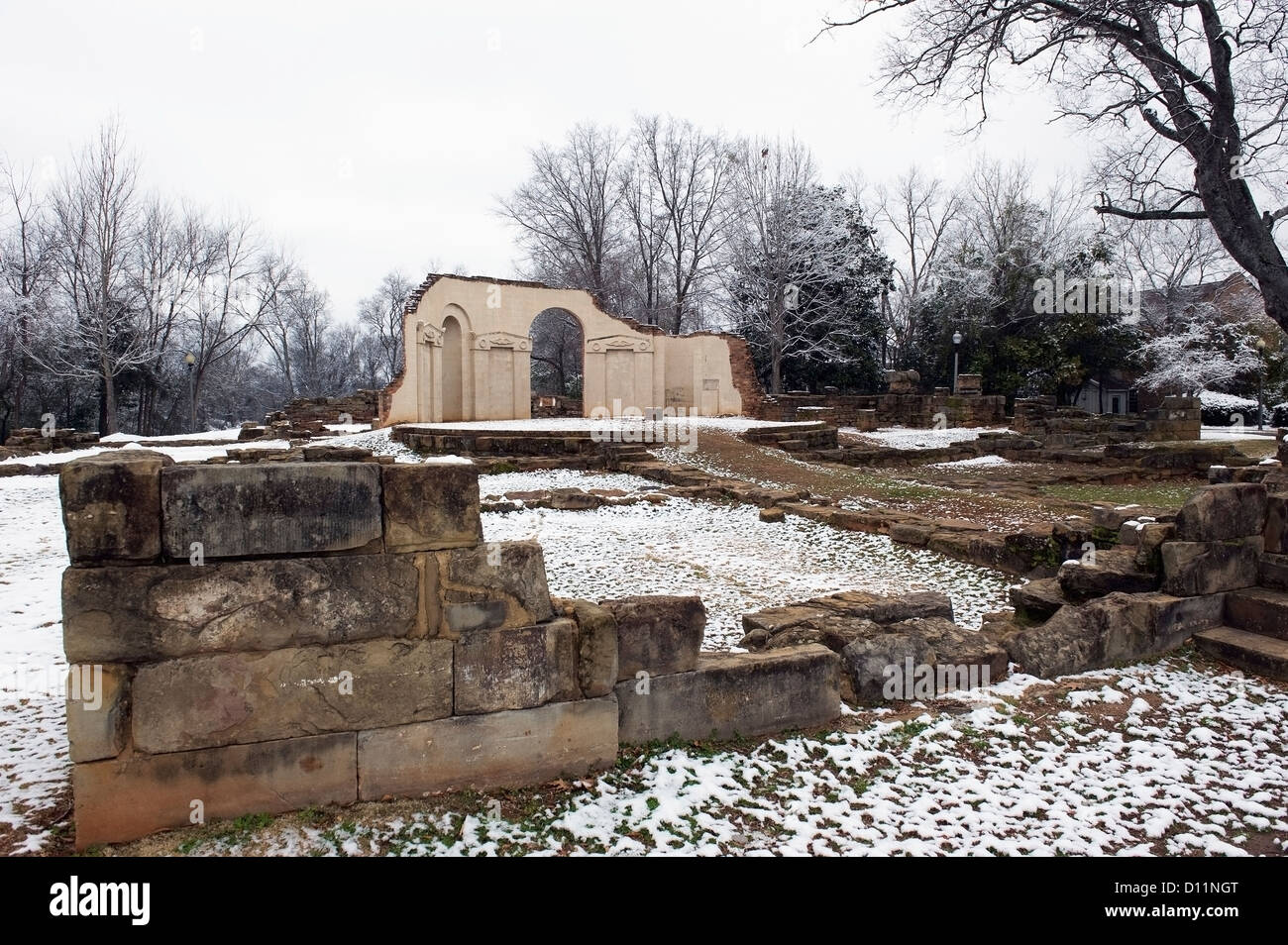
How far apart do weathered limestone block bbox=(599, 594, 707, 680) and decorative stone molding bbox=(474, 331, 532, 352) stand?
1912cm

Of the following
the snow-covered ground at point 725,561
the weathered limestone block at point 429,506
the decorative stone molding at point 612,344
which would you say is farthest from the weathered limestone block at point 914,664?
the decorative stone molding at point 612,344

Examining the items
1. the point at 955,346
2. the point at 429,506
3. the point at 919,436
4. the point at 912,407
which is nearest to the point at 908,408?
the point at 912,407

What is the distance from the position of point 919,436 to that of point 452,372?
48.0ft

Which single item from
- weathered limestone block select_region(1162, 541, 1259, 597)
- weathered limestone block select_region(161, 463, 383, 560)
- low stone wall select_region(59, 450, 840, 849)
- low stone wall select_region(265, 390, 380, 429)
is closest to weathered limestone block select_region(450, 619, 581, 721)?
low stone wall select_region(59, 450, 840, 849)

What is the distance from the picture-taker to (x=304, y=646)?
3.04m

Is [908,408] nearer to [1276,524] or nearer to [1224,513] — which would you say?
[1276,524]

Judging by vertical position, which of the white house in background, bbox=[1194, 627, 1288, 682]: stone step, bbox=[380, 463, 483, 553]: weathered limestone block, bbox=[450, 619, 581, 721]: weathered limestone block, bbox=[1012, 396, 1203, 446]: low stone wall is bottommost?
bbox=[1194, 627, 1288, 682]: stone step

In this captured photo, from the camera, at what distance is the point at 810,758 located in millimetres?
3670

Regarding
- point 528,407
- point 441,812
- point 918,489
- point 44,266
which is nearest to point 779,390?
point 528,407

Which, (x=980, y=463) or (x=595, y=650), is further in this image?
(x=980, y=463)

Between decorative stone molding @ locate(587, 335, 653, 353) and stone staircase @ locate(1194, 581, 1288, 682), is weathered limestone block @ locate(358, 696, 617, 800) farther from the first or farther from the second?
decorative stone molding @ locate(587, 335, 653, 353)

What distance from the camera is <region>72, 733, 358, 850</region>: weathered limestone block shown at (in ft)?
9.36

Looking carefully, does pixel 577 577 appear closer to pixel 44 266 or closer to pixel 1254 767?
pixel 1254 767

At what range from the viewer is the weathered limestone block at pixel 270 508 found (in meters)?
2.83
